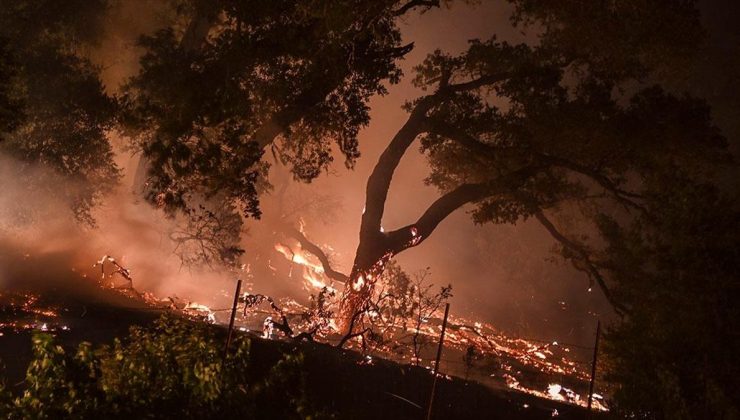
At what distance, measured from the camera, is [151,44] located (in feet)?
59.7

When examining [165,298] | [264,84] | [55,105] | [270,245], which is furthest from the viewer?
[270,245]

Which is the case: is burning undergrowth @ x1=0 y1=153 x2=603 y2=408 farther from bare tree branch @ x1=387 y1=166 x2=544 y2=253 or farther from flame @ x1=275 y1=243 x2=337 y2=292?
flame @ x1=275 y1=243 x2=337 y2=292

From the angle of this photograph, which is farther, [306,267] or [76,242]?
[306,267]

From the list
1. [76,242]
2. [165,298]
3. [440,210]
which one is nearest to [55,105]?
[76,242]

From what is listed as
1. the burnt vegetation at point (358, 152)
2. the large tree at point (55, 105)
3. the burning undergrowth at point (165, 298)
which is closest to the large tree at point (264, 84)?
the burnt vegetation at point (358, 152)

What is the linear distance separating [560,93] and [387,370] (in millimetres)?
9484

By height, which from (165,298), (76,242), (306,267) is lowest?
(165,298)

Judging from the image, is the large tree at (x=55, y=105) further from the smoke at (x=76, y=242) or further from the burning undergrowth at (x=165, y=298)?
the burning undergrowth at (x=165, y=298)

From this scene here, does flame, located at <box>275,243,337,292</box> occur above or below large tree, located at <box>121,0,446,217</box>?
above

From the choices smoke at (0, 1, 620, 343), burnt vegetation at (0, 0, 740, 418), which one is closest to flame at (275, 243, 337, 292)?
smoke at (0, 1, 620, 343)

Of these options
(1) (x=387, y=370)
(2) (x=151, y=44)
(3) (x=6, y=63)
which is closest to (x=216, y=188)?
(3) (x=6, y=63)

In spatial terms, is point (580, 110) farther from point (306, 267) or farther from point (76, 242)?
point (306, 267)

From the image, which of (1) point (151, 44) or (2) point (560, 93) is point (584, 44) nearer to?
(2) point (560, 93)

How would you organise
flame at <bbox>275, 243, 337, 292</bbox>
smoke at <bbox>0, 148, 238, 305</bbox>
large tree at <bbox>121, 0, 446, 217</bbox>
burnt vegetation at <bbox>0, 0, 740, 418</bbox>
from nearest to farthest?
burnt vegetation at <bbox>0, 0, 740, 418</bbox>
large tree at <bbox>121, 0, 446, 217</bbox>
smoke at <bbox>0, 148, 238, 305</bbox>
flame at <bbox>275, 243, 337, 292</bbox>
